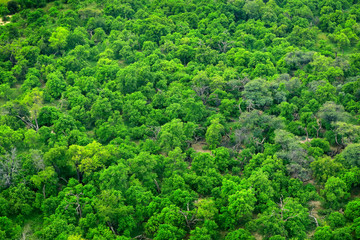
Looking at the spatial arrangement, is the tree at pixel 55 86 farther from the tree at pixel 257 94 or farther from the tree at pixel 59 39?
the tree at pixel 257 94

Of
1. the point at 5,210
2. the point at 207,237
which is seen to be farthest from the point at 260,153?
the point at 5,210

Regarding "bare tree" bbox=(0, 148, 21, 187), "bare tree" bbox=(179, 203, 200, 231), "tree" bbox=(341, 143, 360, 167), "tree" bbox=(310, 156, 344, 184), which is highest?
"tree" bbox=(341, 143, 360, 167)

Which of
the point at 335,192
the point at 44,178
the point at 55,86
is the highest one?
the point at 335,192

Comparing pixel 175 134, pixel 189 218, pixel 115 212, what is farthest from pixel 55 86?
pixel 189 218

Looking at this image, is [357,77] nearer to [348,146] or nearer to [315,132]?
[315,132]

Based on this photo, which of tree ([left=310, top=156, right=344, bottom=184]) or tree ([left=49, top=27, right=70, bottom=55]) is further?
tree ([left=49, top=27, right=70, bottom=55])

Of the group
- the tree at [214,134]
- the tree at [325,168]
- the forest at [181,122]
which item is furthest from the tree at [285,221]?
the tree at [214,134]

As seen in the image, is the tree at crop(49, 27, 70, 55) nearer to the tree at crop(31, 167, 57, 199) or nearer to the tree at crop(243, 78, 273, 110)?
the tree at crop(31, 167, 57, 199)

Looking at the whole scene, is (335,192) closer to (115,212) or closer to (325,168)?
(325,168)

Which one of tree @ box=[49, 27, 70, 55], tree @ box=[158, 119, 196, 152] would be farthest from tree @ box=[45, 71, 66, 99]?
tree @ box=[158, 119, 196, 152]
